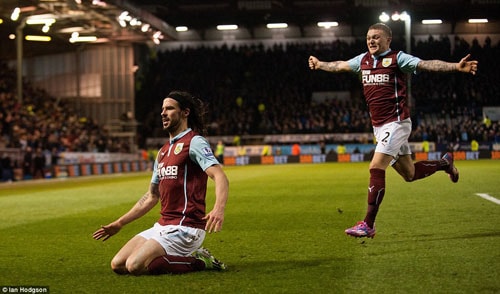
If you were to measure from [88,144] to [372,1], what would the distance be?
74.7 feet

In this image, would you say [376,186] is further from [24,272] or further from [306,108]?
[306,108]

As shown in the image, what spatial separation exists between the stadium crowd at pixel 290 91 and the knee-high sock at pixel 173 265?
1429 inches

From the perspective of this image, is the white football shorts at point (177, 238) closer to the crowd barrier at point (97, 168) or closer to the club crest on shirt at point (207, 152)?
the club crest on shirt at point (207, 152)

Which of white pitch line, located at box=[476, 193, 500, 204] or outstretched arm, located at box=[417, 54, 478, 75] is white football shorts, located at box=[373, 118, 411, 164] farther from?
white pitch line, located at box=[476, 193, 500, 204]

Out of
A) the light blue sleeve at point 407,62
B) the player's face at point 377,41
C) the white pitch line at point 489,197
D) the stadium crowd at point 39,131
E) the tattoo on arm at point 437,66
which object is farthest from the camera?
the stadium crowd at point 39,131

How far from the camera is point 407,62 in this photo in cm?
793

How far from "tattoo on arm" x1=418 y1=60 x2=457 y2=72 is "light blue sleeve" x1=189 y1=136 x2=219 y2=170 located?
2956 millimetres

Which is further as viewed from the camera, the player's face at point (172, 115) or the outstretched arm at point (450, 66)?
the outstretched arm at point (450, 66)

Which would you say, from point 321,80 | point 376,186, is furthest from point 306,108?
point 376,186

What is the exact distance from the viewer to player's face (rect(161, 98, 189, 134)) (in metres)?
6.15

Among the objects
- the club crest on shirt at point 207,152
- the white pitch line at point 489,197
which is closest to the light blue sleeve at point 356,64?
the club crest on shirt at point 207,152

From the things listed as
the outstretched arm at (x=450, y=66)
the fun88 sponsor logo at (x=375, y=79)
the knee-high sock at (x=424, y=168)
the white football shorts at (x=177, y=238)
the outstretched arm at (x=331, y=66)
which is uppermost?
the outstretched arm at (x=331, y=66)

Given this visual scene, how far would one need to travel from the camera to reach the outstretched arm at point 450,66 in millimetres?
7082

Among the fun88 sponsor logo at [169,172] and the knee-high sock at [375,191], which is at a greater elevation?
the fun88 sponsor logo at [169,172]
